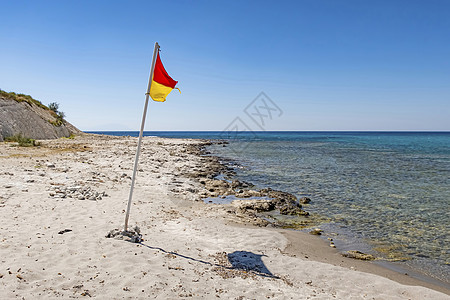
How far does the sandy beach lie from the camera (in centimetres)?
478

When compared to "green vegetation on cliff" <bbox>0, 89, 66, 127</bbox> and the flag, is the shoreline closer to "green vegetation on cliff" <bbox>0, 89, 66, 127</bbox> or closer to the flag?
the flag

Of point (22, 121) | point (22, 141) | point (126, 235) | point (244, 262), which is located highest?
point (22, 121)

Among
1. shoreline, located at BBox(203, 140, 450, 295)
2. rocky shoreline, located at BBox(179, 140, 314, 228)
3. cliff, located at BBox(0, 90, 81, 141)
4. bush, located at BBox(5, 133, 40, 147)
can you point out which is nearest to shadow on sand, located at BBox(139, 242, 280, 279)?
shoreline, located at BBox(203, 140, 450, 295)

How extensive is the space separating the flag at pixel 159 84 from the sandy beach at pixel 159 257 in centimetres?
365

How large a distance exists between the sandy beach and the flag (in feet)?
12.0

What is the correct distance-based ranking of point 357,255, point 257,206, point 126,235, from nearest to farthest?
point 126,235 → point 357,255 → point 257,206

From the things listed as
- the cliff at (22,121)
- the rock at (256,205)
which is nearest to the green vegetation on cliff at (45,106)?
the cliff at (22,121)

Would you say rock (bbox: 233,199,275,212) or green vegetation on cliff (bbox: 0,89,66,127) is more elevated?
green vegetation on cliff (bbox: 0,89,66,127)

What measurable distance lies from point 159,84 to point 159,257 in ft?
13.2

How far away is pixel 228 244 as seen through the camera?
754 cm

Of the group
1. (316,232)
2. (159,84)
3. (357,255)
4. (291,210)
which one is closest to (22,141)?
(159,84)

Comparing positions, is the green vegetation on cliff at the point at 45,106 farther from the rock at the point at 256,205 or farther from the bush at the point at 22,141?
the rock at the point at 256,205

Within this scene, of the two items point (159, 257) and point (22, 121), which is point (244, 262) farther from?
point (22, 121)

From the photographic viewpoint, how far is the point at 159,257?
6020 mm
